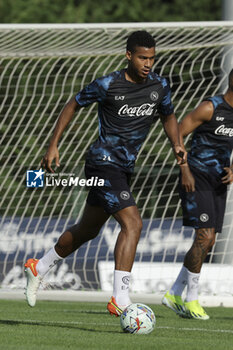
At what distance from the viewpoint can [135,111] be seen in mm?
7090

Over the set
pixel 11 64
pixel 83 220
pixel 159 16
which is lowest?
pixel 83 220

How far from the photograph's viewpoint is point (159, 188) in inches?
456

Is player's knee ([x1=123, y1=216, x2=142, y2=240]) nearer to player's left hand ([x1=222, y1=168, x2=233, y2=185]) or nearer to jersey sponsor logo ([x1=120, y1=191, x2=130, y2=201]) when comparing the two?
jersey sponsor logo ([x1=120, y1=191, x2=130, y2=201])

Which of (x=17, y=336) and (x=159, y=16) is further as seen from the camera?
(x=159, y=16)

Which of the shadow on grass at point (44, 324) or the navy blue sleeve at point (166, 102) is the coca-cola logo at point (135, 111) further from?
the shadow on grass at point (44, 324)

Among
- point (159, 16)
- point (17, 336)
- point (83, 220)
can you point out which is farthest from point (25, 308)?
point (159, 16)

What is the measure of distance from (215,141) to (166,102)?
35.8 inches

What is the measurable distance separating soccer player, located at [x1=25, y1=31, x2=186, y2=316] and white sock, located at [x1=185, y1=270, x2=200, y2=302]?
1.24 meters

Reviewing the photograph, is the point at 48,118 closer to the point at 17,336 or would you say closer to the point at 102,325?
the point at 102,325

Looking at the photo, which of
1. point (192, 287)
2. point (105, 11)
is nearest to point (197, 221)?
point (192, 287)

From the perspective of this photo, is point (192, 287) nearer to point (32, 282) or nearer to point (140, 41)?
point (32, 282)

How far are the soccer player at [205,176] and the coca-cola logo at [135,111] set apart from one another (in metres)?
0.91

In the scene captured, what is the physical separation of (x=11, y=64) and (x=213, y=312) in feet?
15.6

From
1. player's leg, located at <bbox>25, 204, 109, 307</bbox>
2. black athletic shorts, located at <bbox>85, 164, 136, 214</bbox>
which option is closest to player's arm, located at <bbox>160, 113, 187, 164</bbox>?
black athletic shorts, located at <bbox>85, 164, 136, 214</bbox>
